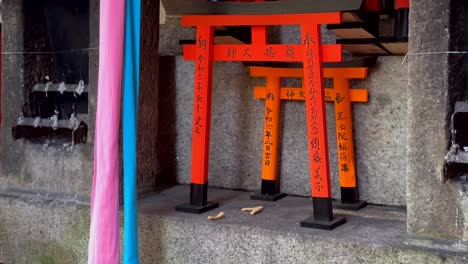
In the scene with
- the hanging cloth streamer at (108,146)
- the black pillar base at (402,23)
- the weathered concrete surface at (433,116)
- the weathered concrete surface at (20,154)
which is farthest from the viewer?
the weathered concrete surface at (20,154)

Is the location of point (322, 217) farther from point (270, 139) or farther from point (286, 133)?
point (286, 133)

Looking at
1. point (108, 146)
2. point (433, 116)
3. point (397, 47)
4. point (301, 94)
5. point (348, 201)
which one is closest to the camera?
point (433, 116)

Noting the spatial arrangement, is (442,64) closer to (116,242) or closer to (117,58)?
(117,58)

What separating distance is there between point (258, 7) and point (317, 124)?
2.38ft

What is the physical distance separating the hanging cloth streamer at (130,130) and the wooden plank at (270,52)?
522 millimetres

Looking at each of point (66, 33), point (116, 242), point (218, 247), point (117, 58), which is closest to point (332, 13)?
point (117, 58)

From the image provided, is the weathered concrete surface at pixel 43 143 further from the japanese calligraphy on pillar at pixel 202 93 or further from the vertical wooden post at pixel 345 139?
the vertical wooden post at pixel 345 139

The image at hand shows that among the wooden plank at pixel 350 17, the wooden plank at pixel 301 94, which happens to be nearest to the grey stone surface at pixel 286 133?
the wooden plank at pixel 301 94

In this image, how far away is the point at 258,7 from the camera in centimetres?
324

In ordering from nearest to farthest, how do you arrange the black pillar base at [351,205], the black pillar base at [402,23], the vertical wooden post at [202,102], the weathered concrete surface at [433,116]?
the weathered concrete surface at [433,116], the black pillar base at [402,23], the vertical wooden post at [202,102], the black pillar base at [351,205]

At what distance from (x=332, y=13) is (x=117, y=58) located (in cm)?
110

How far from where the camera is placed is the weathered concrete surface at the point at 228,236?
275 cm

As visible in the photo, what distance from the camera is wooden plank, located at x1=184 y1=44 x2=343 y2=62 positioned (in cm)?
305

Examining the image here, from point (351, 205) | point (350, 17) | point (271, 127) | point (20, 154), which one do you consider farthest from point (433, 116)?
point (20, 154)
